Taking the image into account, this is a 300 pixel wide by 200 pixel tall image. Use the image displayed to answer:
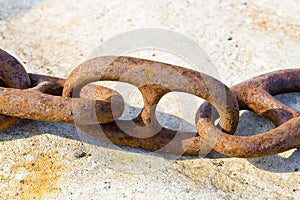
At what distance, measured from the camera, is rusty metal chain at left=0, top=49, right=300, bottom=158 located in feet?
6.35

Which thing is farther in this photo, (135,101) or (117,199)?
(135,101)

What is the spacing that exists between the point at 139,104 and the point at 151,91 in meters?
0.50

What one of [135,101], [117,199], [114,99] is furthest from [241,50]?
[117,199]

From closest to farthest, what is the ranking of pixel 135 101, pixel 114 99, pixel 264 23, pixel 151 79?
pixel 151 79 < pixel 114 99 < pixel 135 101 < pixel 264 23

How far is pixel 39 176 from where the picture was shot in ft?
6.77

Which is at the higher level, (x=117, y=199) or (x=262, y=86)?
(x=262, y=86)

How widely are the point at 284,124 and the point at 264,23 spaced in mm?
1088

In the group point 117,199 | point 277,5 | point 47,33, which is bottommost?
point 117,199

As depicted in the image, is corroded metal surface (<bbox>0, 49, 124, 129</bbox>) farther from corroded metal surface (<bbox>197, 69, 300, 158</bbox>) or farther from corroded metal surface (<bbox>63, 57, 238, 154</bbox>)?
corroded metal surface (<bbox>197, 69, 300, 158</bbox>)

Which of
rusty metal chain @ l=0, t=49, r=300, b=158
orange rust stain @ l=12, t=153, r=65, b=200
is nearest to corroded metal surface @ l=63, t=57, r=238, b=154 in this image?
rusty metal chain @ l=0, t=49, r=300, b=158

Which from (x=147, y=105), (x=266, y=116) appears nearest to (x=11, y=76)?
(x=147, y=105)

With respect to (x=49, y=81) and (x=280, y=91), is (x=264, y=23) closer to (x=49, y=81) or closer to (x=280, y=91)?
(x=280, y=91)

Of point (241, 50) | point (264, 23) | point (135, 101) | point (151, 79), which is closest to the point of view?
point (151, 79)

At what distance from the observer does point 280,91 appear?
2.37 m
